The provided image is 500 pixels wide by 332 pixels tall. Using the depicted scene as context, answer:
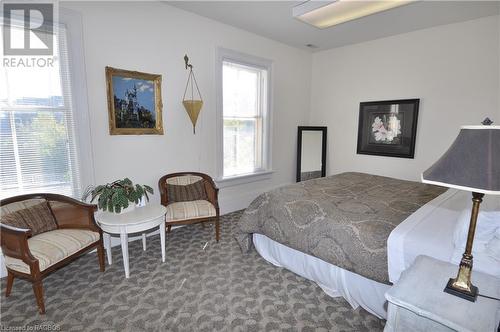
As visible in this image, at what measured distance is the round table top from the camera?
7.82 feet

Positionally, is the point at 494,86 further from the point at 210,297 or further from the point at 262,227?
the point at 210,297

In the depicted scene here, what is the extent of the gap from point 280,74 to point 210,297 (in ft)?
12.2

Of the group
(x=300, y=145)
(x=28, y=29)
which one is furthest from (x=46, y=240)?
(x=300, y=145)

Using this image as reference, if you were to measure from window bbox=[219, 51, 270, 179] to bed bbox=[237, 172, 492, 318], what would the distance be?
153 cm

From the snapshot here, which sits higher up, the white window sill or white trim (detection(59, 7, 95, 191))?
white trim (detection(59, 7, 95, 191))

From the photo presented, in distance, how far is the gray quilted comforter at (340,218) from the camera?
1.90 metres

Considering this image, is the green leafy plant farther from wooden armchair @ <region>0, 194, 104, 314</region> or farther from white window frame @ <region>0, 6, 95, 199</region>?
white window frame @ <region>0, 6, 95, 199</region>

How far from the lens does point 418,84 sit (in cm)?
395

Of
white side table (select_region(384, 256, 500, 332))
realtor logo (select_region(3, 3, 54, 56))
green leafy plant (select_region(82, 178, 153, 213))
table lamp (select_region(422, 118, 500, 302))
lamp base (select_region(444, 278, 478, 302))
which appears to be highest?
realtor logo (select_region(3, 3, 54, 56))

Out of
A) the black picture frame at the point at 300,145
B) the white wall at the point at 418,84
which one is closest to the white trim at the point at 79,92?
the black picture frame at the point at 300,145

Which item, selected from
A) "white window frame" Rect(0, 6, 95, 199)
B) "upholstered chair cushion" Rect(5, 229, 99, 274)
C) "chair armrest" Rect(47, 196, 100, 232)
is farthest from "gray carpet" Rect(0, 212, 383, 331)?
"white window frame" Rect(0, 6, 95, 199)

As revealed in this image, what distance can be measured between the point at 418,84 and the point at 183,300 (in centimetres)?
421

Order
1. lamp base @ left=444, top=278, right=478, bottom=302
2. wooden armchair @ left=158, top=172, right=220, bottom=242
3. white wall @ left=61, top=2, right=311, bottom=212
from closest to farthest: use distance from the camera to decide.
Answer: lamp base @ left=444, top=278, right=478, bottom=302, white wall @ left=61, top=2, right=311, bottom=212, wooden armchair @ left=158, top=172, right=220, bottom=242

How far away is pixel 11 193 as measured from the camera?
243 cm
